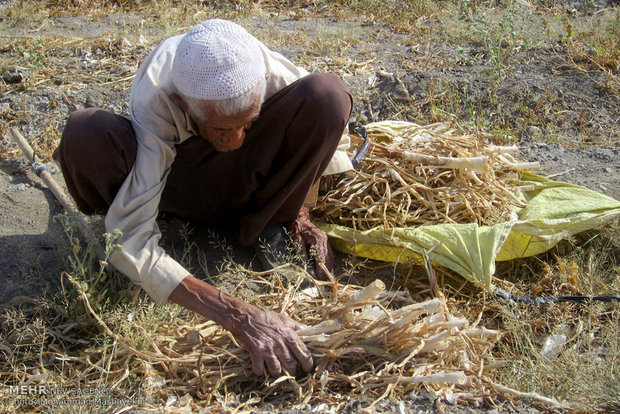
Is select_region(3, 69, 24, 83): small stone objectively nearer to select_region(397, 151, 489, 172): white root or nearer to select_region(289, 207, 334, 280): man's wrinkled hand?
select_region(289, 207, 334, 280): man's wrinkled hand

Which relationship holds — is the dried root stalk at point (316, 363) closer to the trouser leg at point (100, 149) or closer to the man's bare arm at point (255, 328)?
the man's bare arm at point (255, 328)

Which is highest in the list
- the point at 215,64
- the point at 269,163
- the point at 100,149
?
the point at 215,64

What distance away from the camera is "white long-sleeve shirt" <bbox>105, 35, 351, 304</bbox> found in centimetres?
199

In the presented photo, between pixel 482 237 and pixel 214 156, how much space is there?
1180mm

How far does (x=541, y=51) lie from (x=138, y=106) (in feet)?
11.9

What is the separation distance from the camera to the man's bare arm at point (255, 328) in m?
1.90

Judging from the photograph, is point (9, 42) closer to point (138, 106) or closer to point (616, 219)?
point (138, 106)

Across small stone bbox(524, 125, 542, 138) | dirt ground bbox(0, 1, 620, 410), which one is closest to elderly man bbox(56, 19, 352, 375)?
dirt ground bbox(0, 1, 620, 410)

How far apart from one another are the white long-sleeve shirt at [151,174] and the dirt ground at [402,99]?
2.11 ft

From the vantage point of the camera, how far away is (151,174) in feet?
6.96

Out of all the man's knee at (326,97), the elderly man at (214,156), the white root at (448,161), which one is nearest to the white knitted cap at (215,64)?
the elderly man at (214,156)

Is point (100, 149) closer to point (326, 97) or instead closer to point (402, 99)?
point (326, 97)

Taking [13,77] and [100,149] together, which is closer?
[100,149]

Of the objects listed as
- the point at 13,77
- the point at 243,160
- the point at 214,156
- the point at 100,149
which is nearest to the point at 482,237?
the point at 243,160
